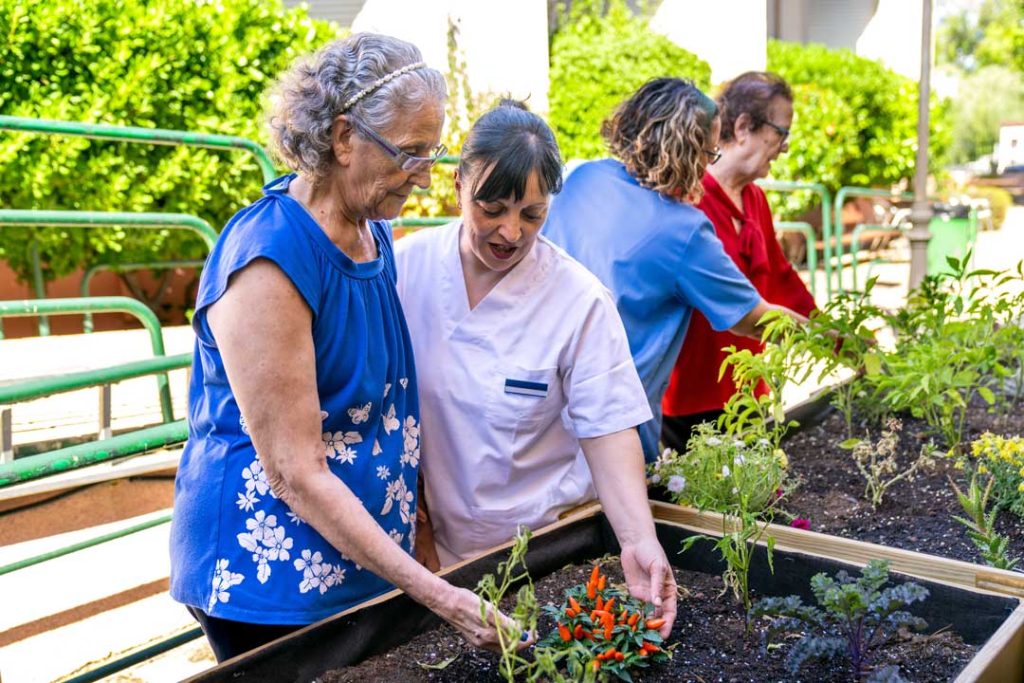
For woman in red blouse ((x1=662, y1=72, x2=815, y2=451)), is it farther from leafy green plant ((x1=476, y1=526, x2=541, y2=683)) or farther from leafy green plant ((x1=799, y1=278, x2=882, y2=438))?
leafy green plant ((x1=476, y1=526, x2=541, y2=683))

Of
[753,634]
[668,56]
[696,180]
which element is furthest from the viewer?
[668,56]

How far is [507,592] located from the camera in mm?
1782

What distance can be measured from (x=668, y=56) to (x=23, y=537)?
7.46m

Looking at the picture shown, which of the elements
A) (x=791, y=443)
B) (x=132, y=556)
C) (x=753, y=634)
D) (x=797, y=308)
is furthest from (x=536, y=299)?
(x=132, y=556)

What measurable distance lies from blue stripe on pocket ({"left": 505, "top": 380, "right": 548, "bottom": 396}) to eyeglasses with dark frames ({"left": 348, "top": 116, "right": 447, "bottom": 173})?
0.45 meters

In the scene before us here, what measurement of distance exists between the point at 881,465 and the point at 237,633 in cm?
150

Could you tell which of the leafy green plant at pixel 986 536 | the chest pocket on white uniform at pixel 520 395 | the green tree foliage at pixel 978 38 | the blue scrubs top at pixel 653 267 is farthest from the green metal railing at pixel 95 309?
the green tree foliage at pixel 978 38

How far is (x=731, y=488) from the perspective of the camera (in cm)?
193

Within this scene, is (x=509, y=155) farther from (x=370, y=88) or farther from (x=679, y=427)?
(x=679, y=427)

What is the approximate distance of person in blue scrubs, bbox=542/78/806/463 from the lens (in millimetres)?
2428

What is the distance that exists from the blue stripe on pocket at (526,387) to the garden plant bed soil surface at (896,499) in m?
0.76

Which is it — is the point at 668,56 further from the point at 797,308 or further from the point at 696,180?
the point at 696,180

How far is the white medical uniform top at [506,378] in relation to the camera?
1783 mm

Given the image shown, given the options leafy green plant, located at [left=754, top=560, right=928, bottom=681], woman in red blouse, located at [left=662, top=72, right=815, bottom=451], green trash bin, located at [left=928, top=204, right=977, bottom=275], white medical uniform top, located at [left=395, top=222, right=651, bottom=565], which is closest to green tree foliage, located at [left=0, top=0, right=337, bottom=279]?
woman in red blouse, located at [left=662, top=72, right=815, bottom=451]
